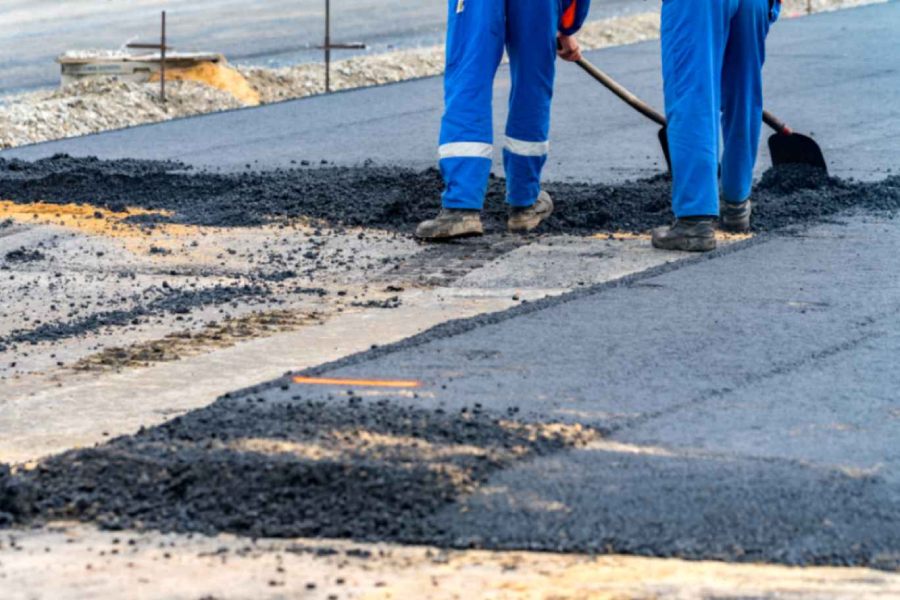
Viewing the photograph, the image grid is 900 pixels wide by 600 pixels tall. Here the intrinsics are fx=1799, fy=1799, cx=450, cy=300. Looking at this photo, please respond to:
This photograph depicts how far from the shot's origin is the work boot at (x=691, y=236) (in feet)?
25.4

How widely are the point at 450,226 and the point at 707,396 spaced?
9.63 feet

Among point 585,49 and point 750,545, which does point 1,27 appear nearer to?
point 585,49

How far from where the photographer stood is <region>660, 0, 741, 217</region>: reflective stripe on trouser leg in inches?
301

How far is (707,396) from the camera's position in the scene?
17.5 feet

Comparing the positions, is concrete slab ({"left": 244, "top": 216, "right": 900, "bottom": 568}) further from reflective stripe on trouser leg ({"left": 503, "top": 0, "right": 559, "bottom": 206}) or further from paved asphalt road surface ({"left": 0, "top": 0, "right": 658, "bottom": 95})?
paved asphalt road surface ({"left": 0, "top": 0, "right": 658, "bottom": 95})

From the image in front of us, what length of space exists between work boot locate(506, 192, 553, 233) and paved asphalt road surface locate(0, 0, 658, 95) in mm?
8246

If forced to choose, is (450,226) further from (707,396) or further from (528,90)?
(707,396)

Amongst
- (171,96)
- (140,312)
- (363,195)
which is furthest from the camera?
(171,96)

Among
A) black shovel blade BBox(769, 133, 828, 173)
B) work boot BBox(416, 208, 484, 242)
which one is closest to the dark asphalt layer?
black shovel blade BBox(769, 133, 828, 173)

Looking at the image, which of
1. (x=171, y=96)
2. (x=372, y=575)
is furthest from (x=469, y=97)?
(x=171, y=96)

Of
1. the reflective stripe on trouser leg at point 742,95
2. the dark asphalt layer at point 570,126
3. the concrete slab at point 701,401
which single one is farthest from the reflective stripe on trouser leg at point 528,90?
the dark asphalt layer at point 570,126

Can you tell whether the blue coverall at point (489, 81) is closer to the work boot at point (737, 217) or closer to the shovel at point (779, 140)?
the shovel at point (779, 140)

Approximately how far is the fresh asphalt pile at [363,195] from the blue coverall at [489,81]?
41 centimetres

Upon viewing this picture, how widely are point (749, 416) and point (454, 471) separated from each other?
1012 mm
